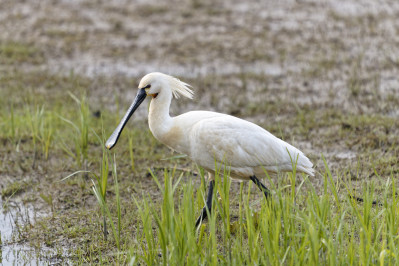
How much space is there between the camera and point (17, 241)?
5.28m

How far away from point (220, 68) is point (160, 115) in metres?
4.34

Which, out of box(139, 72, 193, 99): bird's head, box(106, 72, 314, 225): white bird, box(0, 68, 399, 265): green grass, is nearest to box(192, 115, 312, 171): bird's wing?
box(106, 72, 314, 225): white bird

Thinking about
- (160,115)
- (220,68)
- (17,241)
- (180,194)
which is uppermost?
(160,115)

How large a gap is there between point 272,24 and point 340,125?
12.2ft

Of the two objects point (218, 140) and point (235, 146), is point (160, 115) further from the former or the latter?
point (235, 146)

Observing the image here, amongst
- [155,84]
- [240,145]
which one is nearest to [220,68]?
[155,84]

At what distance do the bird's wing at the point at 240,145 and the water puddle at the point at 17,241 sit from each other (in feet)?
4.53

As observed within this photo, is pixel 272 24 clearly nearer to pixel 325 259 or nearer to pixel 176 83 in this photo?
pixel 176 83

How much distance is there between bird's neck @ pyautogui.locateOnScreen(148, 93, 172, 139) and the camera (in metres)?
5.09

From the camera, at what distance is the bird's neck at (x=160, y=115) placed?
5090 millimetres

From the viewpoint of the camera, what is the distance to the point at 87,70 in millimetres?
9547

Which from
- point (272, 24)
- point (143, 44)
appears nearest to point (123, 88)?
point (143, 44)

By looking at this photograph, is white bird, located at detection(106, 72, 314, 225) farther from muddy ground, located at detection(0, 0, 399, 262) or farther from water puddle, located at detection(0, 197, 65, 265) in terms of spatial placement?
water puddle, located at detection(0, 197, 65, 265)

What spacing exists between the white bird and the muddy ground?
1.05 meters
